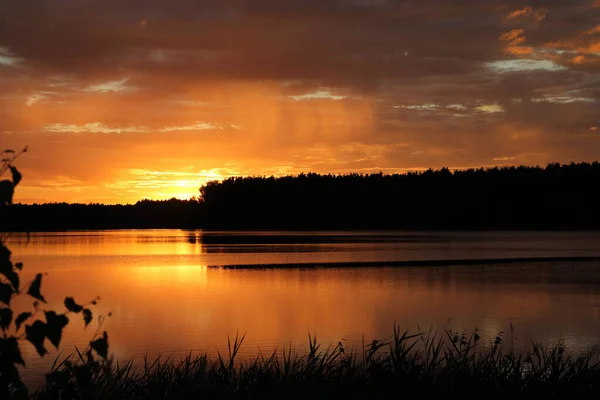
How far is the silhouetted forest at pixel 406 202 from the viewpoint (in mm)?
128625

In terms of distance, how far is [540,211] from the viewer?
129000mm

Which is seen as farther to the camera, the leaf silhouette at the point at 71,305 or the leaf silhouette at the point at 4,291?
the leaf silhouette at the point at 71,305

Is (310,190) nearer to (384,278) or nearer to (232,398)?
(384,278)

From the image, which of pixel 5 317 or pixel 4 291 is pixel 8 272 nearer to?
pixel 4 291

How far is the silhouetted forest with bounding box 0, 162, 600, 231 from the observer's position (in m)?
129

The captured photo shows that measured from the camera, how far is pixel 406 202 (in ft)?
462

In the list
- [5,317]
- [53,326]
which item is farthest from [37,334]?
[5,317]

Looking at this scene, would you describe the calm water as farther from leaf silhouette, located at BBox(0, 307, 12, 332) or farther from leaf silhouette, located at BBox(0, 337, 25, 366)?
leaf silhouette, located at BBox(0, 337, 25, 366)

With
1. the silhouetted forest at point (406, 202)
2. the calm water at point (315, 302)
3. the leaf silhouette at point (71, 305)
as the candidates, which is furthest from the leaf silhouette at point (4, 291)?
the silhouetted forest at point (406, 202)

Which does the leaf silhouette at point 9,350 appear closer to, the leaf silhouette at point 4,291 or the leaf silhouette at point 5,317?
the leaf silhouette at point 4,291

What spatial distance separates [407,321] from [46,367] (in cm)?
998

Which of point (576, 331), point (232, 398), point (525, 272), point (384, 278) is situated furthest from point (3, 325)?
point (525, 272)

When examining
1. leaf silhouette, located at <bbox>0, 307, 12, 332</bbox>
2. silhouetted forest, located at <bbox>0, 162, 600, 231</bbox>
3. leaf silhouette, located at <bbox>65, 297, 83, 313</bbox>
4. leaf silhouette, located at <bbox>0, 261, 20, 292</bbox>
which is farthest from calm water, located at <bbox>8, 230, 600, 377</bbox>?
silhouetted forest, located at <bbox>0, 162, 600, 231</bbox>

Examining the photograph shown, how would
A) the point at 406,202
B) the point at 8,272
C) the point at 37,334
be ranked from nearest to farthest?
the point at 8,272 → the point at 37,334 → the point at 406,202
